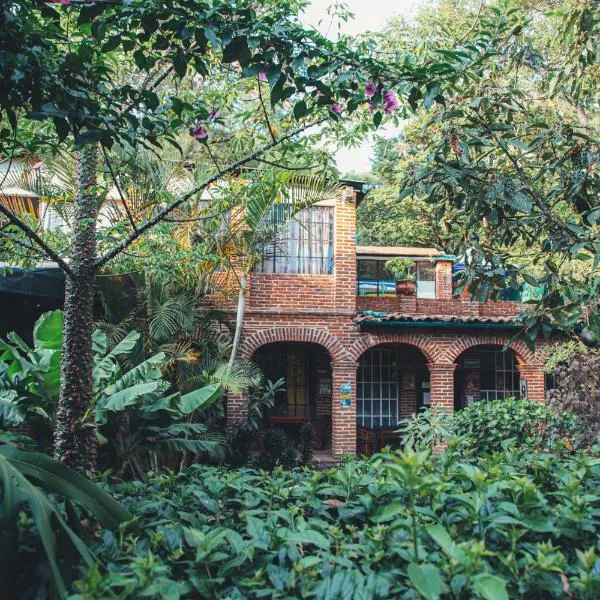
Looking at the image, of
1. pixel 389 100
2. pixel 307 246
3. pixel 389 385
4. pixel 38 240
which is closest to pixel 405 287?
pixel 307 246

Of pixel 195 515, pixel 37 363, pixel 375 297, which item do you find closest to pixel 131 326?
pixel 37 363

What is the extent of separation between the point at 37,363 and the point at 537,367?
1066 centimetres

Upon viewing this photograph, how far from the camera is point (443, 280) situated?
45.1ft

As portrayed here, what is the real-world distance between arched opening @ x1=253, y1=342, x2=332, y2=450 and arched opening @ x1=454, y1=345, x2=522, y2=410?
363cm

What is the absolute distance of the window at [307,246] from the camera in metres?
12.8

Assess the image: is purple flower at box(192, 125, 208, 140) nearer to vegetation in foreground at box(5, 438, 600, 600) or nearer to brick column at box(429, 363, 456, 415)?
vegetation in foreground at box(5, 438, 600, 600)

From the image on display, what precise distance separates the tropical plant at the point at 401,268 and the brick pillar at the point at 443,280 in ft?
1.73

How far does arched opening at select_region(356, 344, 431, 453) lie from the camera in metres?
15.7

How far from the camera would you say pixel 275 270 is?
12820 millimetres

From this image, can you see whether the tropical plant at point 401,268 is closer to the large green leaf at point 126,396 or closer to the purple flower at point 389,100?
the large green leaf at point 126,396

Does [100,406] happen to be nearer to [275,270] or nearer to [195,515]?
[195,515]

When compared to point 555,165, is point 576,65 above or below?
above

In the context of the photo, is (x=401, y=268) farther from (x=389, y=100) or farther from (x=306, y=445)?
(x=389, y=100)

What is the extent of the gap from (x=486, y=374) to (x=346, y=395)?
5.15 m
